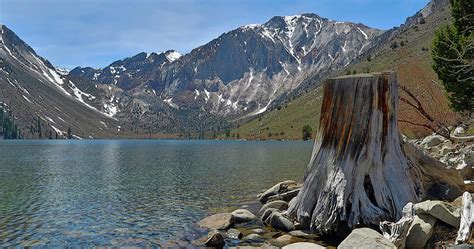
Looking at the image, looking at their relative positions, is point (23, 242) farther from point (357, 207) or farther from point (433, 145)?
point (433, 145)

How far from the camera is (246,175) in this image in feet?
199

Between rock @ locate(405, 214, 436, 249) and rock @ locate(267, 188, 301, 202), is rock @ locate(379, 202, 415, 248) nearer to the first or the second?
rock @ locate(405, 214, 436, 249)

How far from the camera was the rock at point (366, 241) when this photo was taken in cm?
1472

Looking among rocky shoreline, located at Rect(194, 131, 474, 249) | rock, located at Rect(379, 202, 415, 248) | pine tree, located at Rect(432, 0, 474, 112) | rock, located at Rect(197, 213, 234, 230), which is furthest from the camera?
pine tree, located at Rect(432, 0, 474, 112)

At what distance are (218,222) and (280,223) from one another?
15.7 ft

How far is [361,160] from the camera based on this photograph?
794 inches

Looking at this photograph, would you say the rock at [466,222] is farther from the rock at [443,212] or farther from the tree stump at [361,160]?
the tree stump at [361,160]

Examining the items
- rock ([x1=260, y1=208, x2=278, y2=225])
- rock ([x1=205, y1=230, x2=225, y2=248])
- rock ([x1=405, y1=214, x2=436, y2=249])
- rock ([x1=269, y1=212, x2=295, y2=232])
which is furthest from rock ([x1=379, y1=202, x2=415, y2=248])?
rock ([x1=260, y1=208, x2=278, y2=225])

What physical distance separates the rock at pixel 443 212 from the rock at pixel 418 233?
52 centimetres

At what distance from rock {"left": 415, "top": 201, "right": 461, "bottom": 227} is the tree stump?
2.54m

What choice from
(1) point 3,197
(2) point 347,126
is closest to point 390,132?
(2) point 347,126

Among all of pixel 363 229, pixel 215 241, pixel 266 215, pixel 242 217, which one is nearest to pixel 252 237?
pixel 215 241

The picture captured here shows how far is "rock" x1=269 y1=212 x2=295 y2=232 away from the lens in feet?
77.0

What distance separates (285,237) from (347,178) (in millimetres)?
5139
